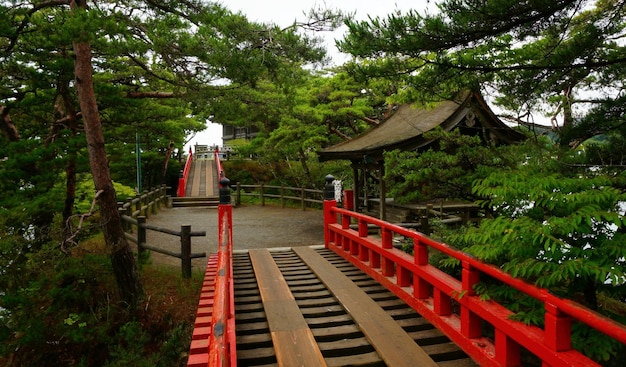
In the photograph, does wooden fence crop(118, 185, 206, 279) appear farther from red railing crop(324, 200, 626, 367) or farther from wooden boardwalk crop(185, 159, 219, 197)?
red railing crop(324, 200, 626, 367)

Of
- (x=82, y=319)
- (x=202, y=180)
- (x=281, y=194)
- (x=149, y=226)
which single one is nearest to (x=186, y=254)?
(x=149, y=226)

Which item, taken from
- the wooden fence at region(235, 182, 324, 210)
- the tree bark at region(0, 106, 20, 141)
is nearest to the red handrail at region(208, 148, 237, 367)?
the tree bark at region(0, 106, 20, 141)

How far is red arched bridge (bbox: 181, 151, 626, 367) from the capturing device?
9.20 ft

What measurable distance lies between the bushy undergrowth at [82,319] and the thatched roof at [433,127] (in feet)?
18.6

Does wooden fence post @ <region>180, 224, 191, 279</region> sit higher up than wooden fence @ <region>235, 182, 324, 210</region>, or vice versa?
wooden fence @ <region>235, 182, 324, 210</region>

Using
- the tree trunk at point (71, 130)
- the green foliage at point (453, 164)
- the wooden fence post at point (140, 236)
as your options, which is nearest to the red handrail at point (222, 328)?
the green foliage at point (453, 164)

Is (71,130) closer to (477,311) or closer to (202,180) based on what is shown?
(477,311)

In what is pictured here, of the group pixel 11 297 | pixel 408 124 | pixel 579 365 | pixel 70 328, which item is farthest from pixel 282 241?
pixel 579 365

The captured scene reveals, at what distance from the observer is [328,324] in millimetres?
4473

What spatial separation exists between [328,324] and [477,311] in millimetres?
1585

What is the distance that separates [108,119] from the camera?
10094 mm

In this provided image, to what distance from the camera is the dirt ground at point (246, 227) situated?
1120 centimetres

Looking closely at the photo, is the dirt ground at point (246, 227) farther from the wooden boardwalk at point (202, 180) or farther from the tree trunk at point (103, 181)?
the wooden boardwalk at point (202, 180)

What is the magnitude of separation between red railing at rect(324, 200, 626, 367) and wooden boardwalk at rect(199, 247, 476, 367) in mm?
149
